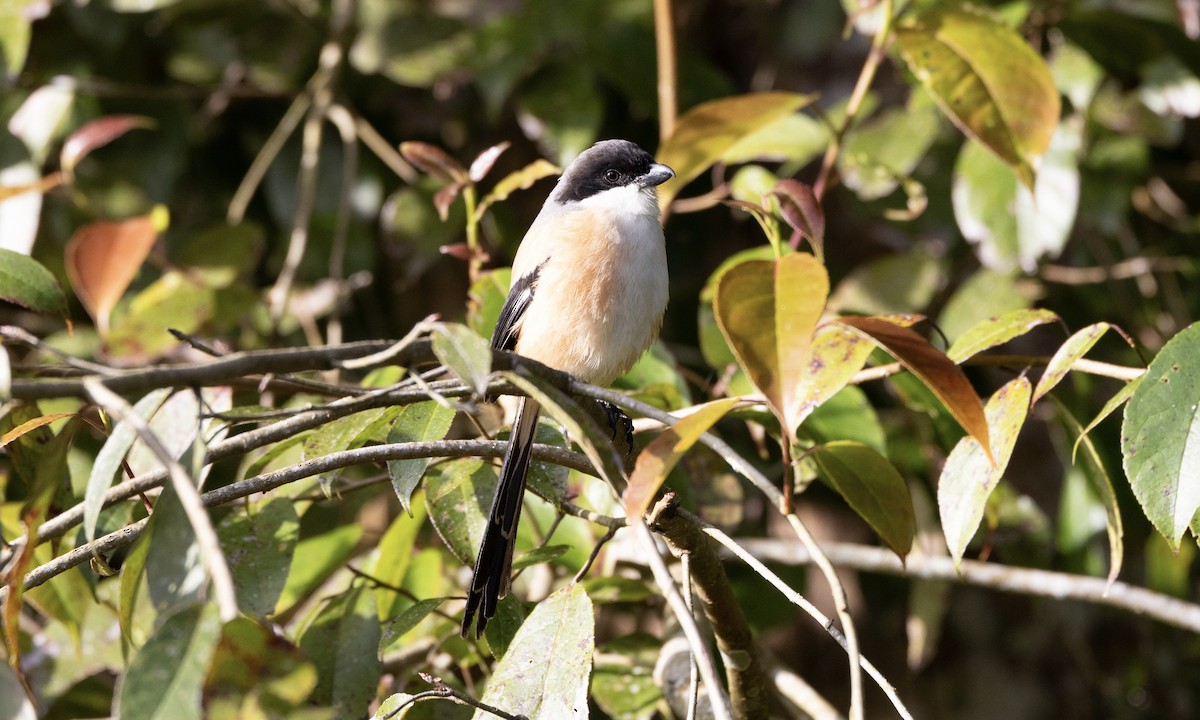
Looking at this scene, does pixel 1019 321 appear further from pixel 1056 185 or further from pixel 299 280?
pixel 299 280

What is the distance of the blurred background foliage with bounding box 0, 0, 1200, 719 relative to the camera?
11.0 ft

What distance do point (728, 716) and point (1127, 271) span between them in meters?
2.94

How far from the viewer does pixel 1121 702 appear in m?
4.50

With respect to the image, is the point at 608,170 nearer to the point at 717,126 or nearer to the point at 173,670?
the point at 717,126

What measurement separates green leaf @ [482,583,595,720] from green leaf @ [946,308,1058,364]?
0.81 metres

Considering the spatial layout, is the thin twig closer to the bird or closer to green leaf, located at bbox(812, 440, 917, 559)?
green leaf, located at bbox(812, 440, 917, 559)

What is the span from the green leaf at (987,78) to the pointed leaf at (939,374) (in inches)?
46.6

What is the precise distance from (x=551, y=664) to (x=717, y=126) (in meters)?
1.58

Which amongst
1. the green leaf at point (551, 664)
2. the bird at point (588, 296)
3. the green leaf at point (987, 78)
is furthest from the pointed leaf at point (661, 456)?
the green leaf at point (987, 78)

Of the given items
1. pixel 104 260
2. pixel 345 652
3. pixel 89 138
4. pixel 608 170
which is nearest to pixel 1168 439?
pixel 345 652

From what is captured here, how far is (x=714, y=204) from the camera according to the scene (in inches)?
112

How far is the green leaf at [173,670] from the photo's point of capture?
117 cm

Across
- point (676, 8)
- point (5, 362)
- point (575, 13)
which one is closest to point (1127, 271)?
point (676, 8)

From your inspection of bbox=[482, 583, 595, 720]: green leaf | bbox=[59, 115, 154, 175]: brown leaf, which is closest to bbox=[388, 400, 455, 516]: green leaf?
bbox=[482, 583, 595, 720]: green leaf
